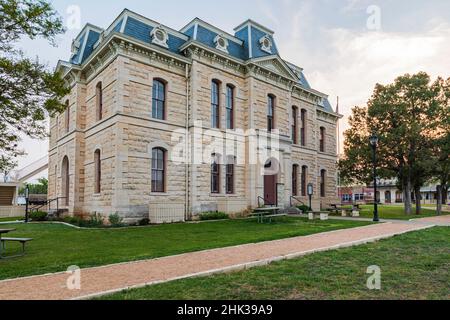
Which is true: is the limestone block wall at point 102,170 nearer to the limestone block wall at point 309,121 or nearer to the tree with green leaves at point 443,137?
the limestone block wall at point 309,121

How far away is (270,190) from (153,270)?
653 inches

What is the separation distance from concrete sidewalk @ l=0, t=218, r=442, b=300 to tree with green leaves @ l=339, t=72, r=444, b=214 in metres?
17.8

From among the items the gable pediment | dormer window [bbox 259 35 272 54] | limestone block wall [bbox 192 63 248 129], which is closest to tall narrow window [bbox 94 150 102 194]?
limestone block wall [bbox 192 63 248 129]

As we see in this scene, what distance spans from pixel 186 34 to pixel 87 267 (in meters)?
17.4

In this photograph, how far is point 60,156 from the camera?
2323 centimetres

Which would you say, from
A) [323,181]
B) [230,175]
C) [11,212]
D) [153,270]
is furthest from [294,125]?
[11,212]

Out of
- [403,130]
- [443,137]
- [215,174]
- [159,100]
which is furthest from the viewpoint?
[443,137]

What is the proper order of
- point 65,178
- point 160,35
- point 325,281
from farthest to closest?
point 65,178, point 160,35, point 325,281

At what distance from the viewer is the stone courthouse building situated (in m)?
17.3

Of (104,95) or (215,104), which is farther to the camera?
(215,104)

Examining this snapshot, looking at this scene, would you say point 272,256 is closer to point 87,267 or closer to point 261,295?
point 261,295

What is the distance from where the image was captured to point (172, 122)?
62.0 ft

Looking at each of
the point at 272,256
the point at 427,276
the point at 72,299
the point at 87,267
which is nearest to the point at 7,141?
the point at 87,267

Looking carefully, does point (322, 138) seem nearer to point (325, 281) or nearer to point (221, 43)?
point (221, 43)
